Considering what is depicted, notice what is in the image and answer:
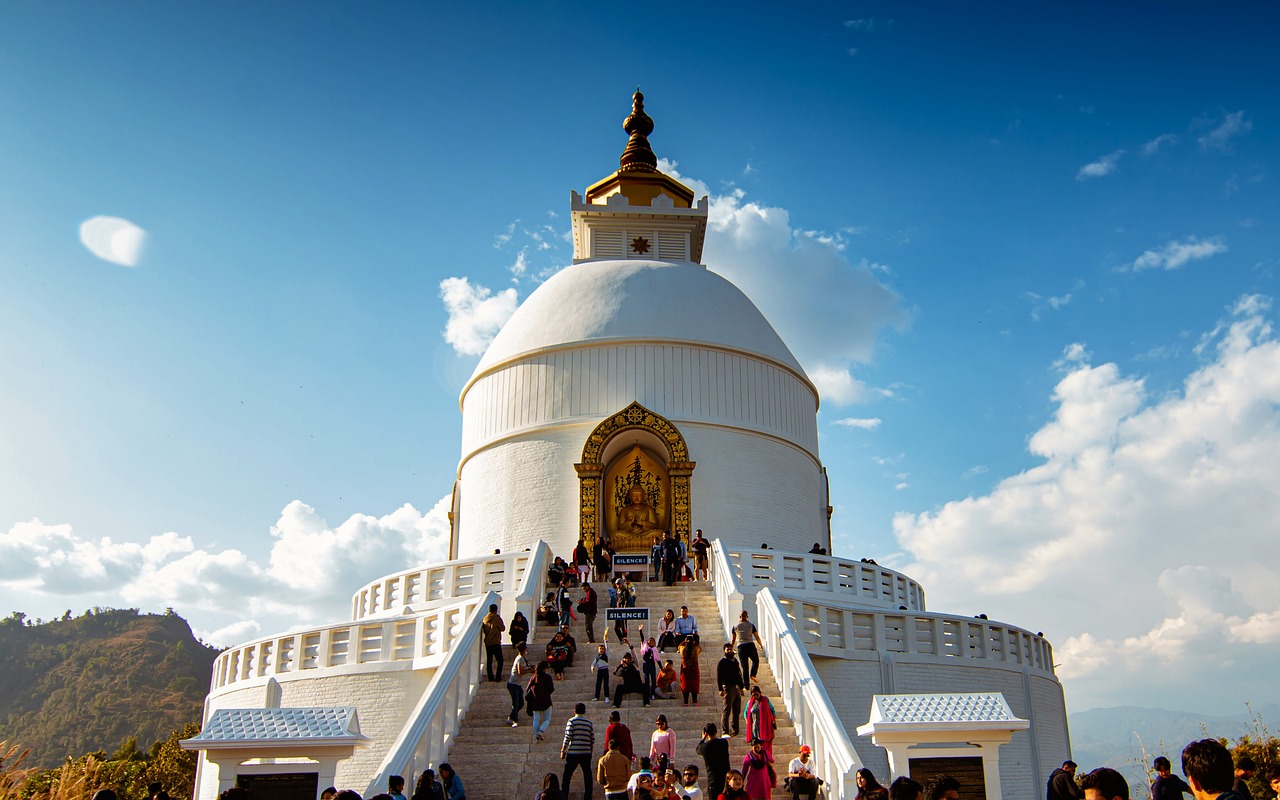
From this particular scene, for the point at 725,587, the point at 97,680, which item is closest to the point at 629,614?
the point at 725,587

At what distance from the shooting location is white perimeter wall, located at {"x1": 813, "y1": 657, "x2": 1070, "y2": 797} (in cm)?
1798

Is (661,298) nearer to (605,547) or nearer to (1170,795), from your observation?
(605,547)

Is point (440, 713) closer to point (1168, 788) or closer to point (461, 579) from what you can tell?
point (461, 579)

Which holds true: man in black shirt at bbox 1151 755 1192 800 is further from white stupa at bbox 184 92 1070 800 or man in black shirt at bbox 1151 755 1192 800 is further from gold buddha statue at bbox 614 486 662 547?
gold buddha statue at bbox 614 486 662 547

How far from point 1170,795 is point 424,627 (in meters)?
12.4

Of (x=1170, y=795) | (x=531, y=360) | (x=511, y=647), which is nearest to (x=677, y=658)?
(x=511, y=647)

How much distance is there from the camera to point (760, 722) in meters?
12.8

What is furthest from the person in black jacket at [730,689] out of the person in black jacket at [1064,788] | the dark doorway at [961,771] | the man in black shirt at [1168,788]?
the man in black shirt at [1168,788]

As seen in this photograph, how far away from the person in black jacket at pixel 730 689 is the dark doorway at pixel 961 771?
3.73 m

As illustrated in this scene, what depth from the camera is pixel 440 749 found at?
528 inches

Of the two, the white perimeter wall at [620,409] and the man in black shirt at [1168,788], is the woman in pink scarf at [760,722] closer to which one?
the man in black shirt at [1168,788]

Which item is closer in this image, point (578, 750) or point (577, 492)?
point (578, 750)

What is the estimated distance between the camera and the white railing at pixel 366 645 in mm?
17938

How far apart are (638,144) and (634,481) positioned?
12469mm
